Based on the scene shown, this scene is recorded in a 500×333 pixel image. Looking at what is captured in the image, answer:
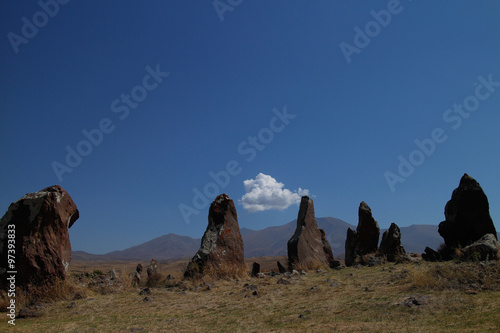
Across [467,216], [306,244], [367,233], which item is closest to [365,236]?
[367,233]

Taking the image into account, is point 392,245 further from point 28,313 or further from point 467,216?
point 28,313

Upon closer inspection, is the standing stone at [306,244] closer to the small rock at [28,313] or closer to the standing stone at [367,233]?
the standing stone at [367,233]

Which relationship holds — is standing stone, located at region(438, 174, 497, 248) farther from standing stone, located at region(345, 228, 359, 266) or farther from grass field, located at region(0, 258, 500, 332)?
grass field, located at region(0, 258, 500, 332)

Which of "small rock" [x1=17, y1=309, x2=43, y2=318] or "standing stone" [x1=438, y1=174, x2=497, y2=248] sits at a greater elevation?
"standing stone" [x1=438, y1=174, x2=497, y2=248]

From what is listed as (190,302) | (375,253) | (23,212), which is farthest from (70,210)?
(375,253)

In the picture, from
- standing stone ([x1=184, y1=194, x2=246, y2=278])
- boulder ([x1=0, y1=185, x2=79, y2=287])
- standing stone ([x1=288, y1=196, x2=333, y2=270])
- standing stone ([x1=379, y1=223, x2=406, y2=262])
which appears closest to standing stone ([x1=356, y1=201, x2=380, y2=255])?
standing stone ([x1=379, y1=223, x2=406, y2=262])

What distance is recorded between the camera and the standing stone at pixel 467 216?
13.7 m

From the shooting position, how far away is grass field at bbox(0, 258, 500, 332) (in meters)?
5.03

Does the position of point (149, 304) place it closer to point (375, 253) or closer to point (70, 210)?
point (70, 210)

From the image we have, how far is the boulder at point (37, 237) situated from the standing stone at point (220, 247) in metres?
4.73

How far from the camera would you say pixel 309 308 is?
654cm

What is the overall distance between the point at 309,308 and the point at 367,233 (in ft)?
41.3

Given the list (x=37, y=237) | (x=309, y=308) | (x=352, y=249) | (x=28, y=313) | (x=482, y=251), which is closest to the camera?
(x=309, y=308)

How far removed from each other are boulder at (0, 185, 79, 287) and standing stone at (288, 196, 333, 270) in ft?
32.5
